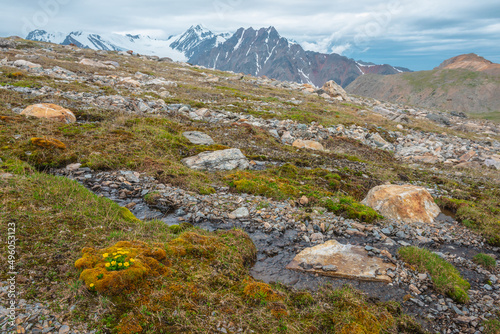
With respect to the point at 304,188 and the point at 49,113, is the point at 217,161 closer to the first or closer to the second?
the point at 304,188

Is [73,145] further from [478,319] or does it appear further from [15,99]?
[478,319]

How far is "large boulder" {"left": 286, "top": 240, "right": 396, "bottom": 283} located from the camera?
757cm

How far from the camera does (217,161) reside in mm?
14891

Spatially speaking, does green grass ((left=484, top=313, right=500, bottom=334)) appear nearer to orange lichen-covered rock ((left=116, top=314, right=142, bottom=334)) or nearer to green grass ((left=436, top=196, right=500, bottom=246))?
green grass ((left=436, top=196, right=500, bottom=246))

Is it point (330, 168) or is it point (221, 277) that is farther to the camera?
point (330, 168)

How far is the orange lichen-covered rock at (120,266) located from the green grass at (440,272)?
7866mm

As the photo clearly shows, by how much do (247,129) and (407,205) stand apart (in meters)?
14.5

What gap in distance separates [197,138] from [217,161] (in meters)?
4.33

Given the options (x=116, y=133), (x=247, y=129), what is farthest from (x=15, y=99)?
(x=247, y=129)

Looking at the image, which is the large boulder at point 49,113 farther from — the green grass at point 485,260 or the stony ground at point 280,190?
the green grass at point 485,260

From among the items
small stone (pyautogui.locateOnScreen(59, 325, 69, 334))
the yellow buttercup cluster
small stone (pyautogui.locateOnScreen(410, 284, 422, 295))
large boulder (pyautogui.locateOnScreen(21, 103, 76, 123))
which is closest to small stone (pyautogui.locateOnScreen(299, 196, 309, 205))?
small stone (pyautogui.locateOnScreen(410, 284, 422, 295))

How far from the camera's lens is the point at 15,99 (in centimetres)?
1862

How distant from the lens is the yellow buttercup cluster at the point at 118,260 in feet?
16.4

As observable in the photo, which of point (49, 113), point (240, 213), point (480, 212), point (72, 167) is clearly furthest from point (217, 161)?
point (480, 212)
